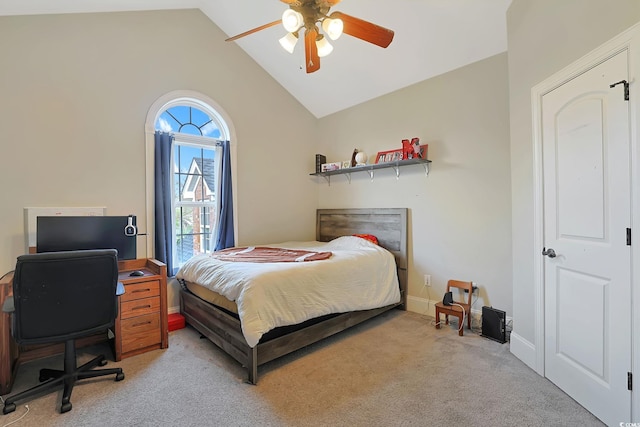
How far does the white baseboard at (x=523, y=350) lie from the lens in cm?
214

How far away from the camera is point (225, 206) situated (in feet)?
11.6

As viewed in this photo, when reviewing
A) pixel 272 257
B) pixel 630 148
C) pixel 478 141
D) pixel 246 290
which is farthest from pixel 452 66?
pixel 246 290

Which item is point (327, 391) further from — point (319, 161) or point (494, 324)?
point (319, 161)

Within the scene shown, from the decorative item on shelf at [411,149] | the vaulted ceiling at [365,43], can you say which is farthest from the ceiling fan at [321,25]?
the decorative item on shelf at [411,149]

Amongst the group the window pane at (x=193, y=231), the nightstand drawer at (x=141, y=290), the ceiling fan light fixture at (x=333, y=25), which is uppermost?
the ceiling fan light fixture at (x=333, y=25)

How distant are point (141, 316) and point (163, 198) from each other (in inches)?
48.6

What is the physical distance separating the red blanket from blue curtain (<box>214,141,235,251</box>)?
0.34 m

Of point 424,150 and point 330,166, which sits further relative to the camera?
point 330,166

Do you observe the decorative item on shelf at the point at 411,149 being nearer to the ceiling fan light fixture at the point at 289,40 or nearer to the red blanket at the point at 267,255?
the red blanket at the point at 267,255

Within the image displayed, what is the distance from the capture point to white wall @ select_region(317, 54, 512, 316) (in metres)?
2.80

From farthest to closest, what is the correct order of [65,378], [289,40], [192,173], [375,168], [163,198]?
1. [375,168]
2. [192,173]
3. [163,198]
4. [289,40]
5. [65,378]

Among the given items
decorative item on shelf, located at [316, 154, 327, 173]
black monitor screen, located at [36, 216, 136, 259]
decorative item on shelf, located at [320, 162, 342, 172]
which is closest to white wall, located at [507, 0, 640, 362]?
decorative item on shelf, located at [320, 162, 342, 172]

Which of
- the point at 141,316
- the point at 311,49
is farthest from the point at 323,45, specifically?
the point at 141,316

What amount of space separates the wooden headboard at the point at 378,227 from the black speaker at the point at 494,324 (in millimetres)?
947
